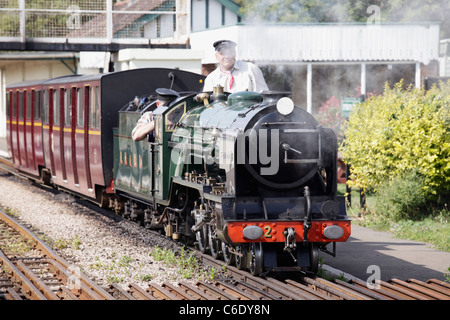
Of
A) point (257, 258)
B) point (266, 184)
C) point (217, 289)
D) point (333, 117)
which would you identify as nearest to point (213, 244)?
point (257, 258)

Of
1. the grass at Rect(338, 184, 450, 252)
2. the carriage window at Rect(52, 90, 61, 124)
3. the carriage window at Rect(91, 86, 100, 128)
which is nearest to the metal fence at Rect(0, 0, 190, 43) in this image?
the carriage window at Rect(52, 90, 61, 124)

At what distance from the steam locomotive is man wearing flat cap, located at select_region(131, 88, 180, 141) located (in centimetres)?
12

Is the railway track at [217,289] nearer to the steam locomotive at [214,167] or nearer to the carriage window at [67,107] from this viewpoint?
the steam locomotive at [214,167]

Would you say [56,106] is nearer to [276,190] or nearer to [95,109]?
[95,109]

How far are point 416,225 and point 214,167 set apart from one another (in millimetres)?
4061

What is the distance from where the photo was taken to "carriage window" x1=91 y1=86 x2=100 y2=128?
12.6 meters

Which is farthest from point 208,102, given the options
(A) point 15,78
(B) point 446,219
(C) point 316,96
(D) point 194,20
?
(A) point 15,78

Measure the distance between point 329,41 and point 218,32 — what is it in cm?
352

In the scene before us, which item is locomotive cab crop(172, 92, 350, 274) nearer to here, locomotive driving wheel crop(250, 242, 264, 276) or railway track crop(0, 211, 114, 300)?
locomotive driving wheel crop(250, 242, 264, 276)

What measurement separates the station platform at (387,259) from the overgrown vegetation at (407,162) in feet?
1.78

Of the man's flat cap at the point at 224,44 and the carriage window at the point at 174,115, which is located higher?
the man's flat cap at the point at 224,44

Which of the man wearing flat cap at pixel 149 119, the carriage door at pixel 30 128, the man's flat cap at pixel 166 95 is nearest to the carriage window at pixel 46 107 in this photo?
the carriage door at pixel 30 128

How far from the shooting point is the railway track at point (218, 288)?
7184 millimetres

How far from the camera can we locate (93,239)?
11.1 meters
